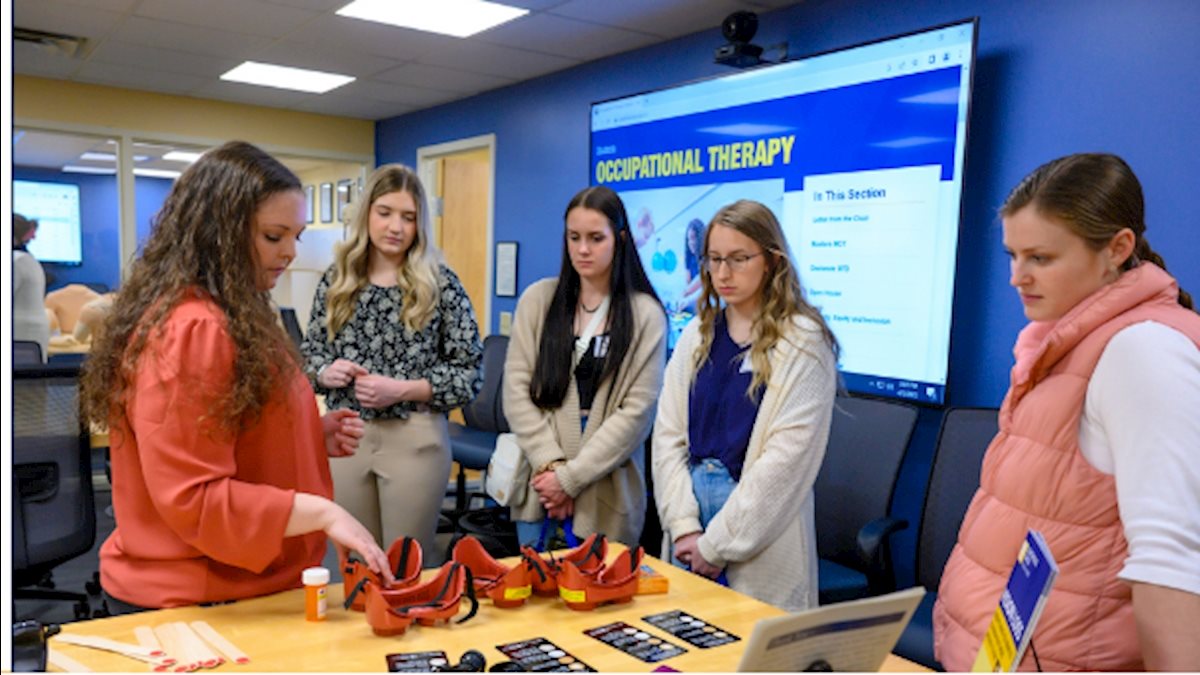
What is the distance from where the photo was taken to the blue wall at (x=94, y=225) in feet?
20.8

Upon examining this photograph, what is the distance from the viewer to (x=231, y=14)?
13.5 feet

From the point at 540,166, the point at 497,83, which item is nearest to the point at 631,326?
the point at 540,166

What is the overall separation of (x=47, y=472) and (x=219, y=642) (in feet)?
6.60

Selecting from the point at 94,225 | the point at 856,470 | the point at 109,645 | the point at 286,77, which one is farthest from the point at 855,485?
the point at 94,225

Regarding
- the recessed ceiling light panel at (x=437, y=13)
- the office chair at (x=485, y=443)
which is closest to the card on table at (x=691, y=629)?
the office chair at (x=485, y=443)

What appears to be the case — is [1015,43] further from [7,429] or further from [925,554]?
[7,429]

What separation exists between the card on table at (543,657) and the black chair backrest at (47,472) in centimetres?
213

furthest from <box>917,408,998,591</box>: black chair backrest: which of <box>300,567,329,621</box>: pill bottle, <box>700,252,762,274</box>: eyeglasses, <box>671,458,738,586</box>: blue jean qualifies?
<box>300,567,329,621</box>: pill bottle

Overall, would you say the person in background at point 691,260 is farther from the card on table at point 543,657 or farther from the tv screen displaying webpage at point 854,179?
the card on table at point 543,657

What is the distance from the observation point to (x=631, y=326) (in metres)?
2.38

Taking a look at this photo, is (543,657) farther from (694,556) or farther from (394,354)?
(394,354)

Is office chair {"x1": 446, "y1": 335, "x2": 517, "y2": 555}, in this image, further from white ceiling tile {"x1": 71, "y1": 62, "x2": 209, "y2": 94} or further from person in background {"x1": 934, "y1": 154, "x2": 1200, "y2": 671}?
person in background {"x1": 934, "y1": 154, "x2": 1200, "y2": 671}

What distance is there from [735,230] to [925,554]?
1.20m

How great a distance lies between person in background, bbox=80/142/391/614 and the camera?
1.33 m
